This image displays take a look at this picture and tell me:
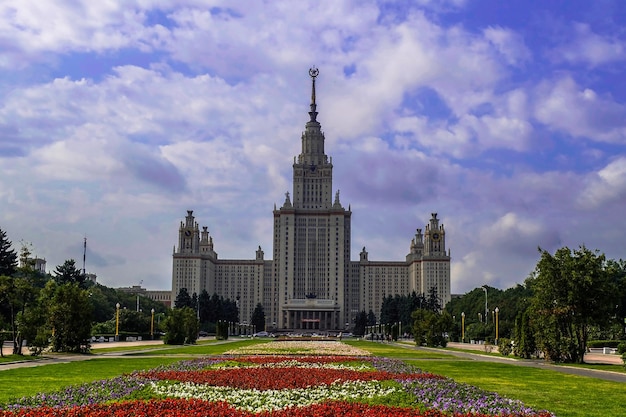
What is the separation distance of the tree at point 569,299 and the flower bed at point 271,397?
15.2m

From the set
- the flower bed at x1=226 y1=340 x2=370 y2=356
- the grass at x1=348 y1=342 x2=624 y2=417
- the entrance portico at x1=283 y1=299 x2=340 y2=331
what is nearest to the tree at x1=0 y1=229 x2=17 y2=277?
the flower bed at x1=226 y1=340 x2=370 y2=356

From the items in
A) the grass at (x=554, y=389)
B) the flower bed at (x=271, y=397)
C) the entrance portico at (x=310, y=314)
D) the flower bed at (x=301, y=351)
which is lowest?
the entrance portico at (x=310, y=314)

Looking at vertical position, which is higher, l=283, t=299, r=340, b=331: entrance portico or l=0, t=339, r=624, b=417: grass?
l=0, t=339, r=624, b=417: grass

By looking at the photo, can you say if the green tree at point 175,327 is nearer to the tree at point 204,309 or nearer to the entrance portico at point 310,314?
the tree at point 204,309

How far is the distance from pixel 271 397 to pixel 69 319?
2721 centimetres

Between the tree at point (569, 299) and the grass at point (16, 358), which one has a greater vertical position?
the tree at point (569, 299)

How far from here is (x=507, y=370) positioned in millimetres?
29609

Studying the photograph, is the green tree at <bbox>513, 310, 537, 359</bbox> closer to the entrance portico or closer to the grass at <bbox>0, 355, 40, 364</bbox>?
the grass at <bbox>0, 355, 40, 364</bbox>

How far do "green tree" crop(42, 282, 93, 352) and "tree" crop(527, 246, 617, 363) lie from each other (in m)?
25.9

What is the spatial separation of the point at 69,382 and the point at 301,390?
7591 mm

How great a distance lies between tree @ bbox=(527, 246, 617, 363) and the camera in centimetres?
3512

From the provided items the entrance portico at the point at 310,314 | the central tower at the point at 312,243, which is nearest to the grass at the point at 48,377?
the entrance portico at the point at 310,314

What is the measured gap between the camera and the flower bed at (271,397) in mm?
13352

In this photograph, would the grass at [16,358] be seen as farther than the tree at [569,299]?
No
